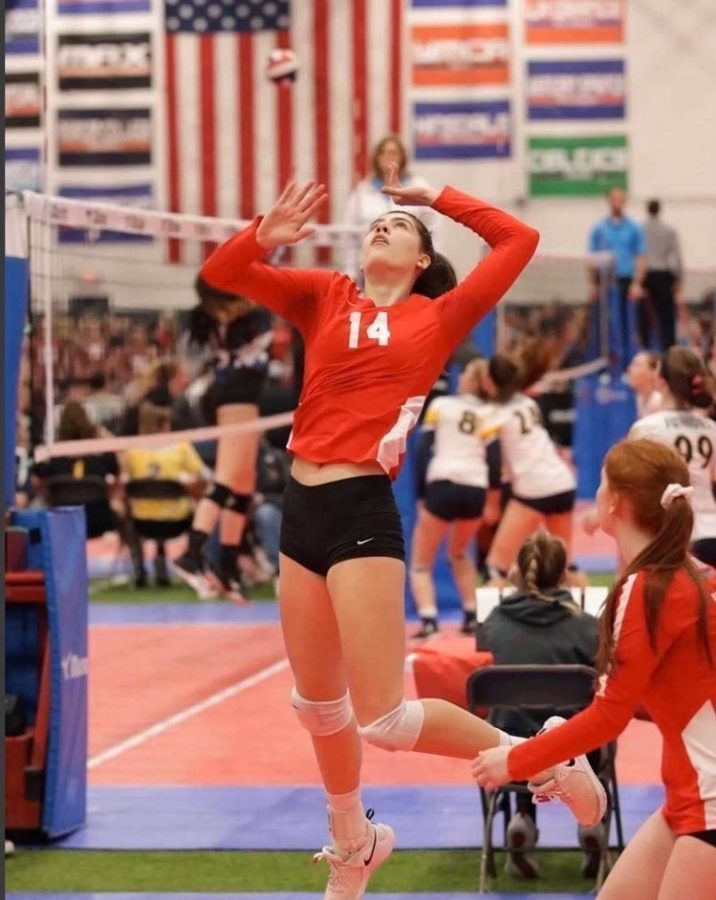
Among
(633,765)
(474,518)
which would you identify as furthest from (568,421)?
(633,765)

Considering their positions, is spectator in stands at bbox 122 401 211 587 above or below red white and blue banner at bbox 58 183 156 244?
below

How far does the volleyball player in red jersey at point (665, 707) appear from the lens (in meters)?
3.78

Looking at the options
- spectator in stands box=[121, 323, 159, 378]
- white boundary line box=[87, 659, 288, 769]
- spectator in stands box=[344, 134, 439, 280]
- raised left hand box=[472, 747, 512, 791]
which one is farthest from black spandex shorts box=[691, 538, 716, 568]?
spectator in stands box=[121, 323, 159, 378]

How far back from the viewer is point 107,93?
861 inches

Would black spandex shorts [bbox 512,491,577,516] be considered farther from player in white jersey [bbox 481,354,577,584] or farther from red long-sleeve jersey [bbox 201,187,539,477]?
red long-sleeve jersey [bbox 201,187,539,477]

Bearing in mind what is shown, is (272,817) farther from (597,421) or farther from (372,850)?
(597,421)

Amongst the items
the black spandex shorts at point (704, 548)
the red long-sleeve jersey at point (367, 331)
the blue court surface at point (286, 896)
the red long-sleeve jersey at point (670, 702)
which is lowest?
the blue court surface at point (286, 896)

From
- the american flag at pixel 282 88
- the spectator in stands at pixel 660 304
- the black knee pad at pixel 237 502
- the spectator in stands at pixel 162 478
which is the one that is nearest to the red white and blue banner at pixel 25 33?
the american flag at pixel 282 88

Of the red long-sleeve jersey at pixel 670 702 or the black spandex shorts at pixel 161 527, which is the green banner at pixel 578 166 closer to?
the black spandex shorts at pixel 161 527

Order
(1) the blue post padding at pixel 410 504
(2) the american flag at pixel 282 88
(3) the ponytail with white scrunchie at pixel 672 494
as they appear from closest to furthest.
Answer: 1. (3) the ponytail with white scrunchie at pixel 672 494
2. (1) the blue post padding at pixel 410 504
3. (2) the american flag at pixel 282 88

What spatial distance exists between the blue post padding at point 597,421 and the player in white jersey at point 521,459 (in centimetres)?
829

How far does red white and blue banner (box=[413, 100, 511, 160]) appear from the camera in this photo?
21781mm

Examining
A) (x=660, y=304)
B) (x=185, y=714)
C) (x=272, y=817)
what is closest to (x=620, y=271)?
(x=660, y=304)

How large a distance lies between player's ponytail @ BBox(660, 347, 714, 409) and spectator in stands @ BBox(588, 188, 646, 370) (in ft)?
38.2
